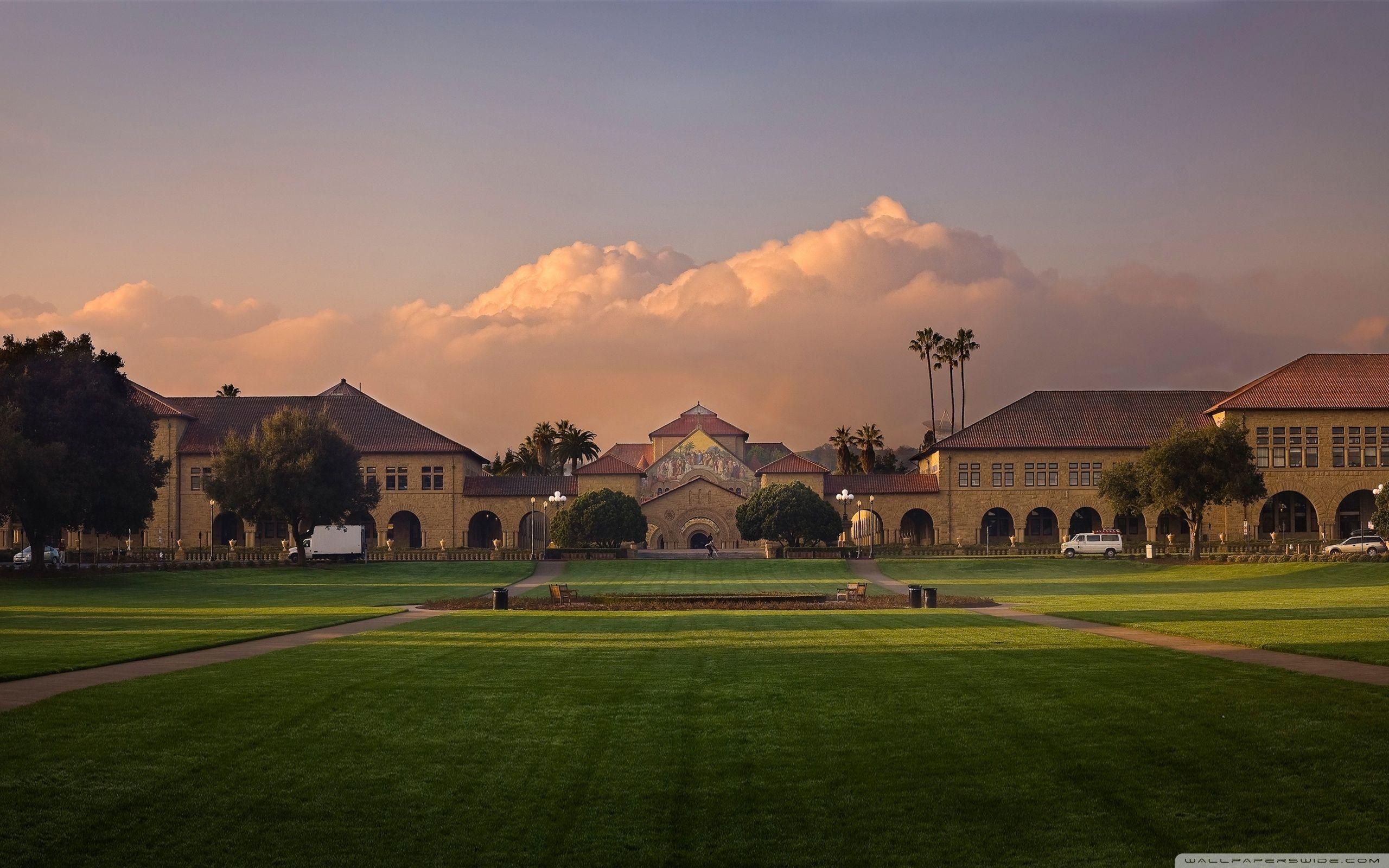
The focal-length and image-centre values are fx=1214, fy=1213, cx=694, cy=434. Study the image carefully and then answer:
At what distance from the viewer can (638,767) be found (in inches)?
441

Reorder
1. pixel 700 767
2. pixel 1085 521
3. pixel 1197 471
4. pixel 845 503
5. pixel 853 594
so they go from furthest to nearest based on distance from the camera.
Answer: pixel 1085 521, pixel 845 503, pixel 1197 471, pixel 853 594, pixel 700 767

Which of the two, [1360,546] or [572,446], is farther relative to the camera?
[572,446]

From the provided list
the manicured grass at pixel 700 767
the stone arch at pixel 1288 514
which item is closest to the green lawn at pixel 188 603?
the manicured grass at pixel 700 767

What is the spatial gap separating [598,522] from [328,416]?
23852 mm

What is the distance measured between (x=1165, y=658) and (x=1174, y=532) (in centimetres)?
7326

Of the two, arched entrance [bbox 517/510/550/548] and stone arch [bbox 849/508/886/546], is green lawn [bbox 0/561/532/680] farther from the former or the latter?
stone arch [bbox 849/508/886/546]

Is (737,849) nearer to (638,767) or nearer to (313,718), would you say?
(638,767)

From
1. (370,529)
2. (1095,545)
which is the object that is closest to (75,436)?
(370,529)

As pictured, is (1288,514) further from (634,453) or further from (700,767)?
(700,767)

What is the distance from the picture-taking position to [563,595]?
36562 millimetres

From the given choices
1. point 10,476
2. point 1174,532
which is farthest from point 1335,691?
point 1174,532

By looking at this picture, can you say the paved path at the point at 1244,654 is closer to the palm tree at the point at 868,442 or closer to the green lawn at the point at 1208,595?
the green lawn at the point at 1208,595

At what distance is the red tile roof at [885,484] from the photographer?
3334 inches

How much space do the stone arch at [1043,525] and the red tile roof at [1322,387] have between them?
13139 mm
